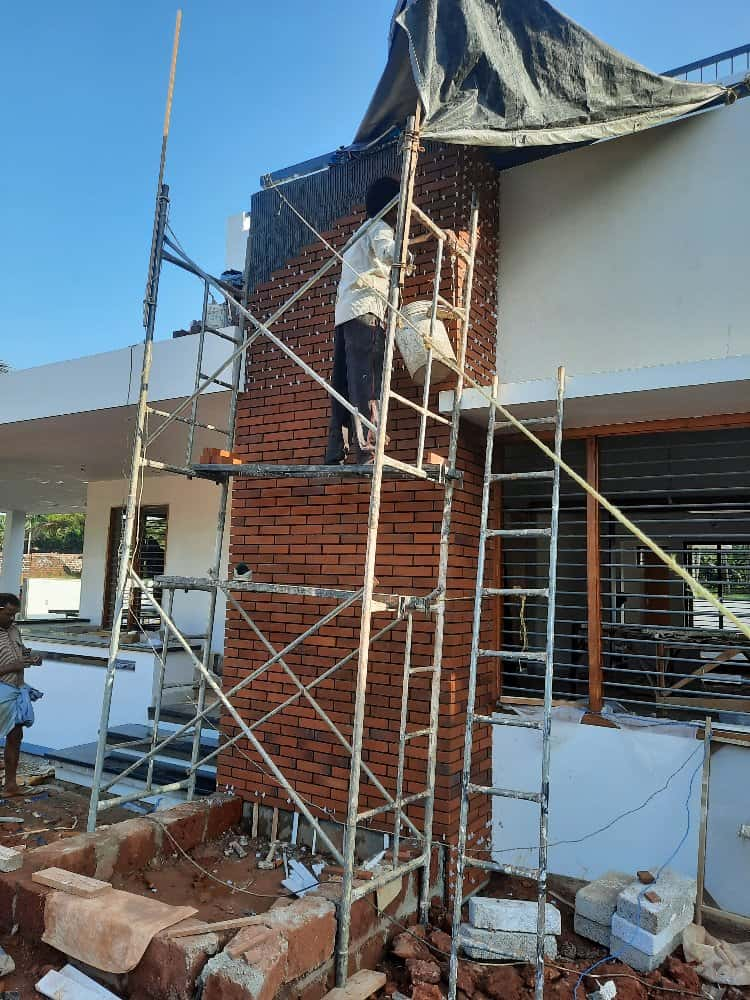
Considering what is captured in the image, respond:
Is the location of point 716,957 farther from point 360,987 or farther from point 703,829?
point 360,987

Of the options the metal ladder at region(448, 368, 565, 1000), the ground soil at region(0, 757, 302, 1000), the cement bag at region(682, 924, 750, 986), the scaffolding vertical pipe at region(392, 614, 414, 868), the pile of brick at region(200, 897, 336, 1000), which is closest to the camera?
the pile of brick at region(200, 897, 336, 1000)

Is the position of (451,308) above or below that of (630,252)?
below

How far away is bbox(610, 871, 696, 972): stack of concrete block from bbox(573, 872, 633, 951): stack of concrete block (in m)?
0.10

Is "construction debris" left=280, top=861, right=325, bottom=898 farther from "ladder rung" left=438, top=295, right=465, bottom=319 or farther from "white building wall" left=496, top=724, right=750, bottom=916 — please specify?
"ladder rung" left=438, top=295, right=465, bottom=319

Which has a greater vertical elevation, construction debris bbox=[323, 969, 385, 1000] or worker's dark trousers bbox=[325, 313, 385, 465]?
worker's dark trousers bbox=[325, 313, 385, 465]

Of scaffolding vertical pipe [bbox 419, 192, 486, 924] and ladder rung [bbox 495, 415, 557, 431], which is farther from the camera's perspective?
ladder rung [bbox 495, 415, 557, 431]

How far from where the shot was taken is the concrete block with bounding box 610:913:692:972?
3.96 m

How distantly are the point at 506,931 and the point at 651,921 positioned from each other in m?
0.79

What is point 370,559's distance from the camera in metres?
3.93

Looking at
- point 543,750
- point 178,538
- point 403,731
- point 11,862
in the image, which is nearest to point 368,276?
point 403,731

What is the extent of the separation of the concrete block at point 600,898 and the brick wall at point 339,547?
88 centimetres

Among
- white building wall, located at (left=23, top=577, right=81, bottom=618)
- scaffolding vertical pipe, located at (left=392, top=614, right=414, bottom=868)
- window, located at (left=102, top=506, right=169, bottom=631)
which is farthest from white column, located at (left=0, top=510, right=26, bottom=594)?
scaffolding vertical pipe, located at (left=392, top=614, right=414, bottom=868)

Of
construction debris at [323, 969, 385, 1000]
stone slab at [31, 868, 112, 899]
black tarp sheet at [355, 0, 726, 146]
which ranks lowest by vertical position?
construction debris at [323, 969, 385, 1000]

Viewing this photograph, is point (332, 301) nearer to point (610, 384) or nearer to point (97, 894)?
point (610, 384)
